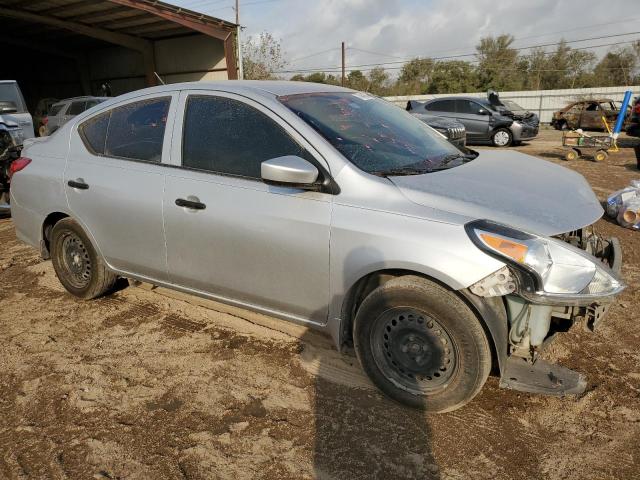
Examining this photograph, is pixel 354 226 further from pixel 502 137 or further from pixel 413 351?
pixel 502 137

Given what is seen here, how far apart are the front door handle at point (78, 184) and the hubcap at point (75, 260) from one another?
448 mm

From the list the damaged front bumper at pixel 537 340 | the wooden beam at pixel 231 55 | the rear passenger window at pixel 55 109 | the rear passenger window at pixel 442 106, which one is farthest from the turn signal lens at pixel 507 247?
the wooden beam at pixel 231 55

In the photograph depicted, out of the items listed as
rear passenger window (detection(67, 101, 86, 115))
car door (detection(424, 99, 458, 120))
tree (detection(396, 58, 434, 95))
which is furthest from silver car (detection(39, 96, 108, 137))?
tree (detection(396, 58, 434, 95))

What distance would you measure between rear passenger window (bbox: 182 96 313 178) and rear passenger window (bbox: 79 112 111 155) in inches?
35.2

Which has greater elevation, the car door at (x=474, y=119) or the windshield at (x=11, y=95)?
the windshield at (x=11, y=95)

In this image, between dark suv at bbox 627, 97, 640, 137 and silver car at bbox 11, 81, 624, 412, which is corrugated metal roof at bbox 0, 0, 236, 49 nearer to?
dark suv at bbox 627, 97, 640, 137

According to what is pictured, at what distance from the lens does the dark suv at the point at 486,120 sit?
1527 cm

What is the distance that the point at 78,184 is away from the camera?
12.2ft

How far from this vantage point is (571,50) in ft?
155

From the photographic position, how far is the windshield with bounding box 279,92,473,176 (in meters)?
2.85

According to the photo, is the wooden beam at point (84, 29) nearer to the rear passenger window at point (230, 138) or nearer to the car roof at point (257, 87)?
the car roof at point (257, 87)

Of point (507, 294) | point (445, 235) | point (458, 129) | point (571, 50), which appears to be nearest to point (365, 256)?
point (445, 235)

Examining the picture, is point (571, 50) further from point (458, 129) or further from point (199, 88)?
point (199, 88)

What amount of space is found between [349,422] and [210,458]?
2.39 ft
